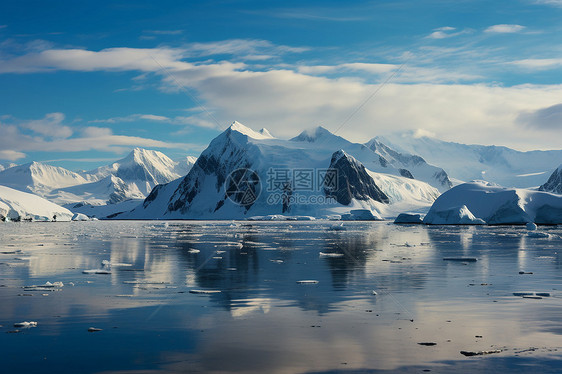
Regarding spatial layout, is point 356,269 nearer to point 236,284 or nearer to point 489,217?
point 236,284

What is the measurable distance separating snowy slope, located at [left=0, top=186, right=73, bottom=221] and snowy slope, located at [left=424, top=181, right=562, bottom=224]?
11032 cm

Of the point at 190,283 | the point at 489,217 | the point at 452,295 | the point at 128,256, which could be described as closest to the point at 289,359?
the point at 452,295

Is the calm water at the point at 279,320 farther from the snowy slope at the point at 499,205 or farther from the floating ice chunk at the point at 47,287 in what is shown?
the snowy slope at the point at 499,205

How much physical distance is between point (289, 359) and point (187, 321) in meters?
4.20

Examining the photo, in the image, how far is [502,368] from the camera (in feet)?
32.7

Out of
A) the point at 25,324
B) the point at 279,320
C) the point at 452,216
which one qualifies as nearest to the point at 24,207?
the point at 452,216

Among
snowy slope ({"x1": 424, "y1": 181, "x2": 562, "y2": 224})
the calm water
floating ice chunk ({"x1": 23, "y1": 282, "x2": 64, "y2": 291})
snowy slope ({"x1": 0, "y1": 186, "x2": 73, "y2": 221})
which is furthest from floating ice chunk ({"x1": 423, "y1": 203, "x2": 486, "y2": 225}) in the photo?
snowy slope ({"x1": 0, "y1": 186, "x2": 73, "y2": 221})

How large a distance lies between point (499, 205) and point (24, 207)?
12569cm

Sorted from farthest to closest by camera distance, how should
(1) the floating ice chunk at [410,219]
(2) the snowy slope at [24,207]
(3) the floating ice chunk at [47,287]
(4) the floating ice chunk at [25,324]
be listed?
(2) the snowy slope at [24,207]
(1) the floating ice chunk at [410,219]
(3) the floating ice chunk at [47,287]
(4) the floating ice chunk at [25,324]

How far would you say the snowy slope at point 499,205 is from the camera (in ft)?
352

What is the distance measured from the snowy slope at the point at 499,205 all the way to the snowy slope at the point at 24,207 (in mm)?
110325

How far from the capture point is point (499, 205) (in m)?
110

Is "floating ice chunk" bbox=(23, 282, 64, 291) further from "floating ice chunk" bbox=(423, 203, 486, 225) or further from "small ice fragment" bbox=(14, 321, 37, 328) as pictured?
"floating ice chunk" bbox=(423, 203, 486, 225)

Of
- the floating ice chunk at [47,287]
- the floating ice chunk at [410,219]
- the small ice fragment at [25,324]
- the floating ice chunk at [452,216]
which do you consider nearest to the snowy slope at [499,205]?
the floating ice chunk at [452,216]
